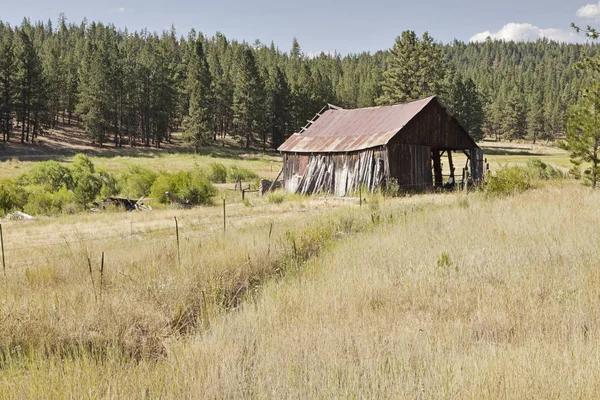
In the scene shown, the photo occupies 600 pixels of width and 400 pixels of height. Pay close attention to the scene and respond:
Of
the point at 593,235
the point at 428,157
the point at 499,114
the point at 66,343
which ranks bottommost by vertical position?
the point at 66,343

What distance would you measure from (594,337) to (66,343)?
5.48 metres

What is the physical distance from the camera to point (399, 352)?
14.3 ft

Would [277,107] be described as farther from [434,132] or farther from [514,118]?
[514,118]

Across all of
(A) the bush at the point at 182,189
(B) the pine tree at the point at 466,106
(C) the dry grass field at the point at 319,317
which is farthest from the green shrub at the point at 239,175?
(B) the pine tree at the point at 466,106

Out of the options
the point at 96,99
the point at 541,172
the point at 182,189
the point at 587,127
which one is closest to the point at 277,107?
the point at 96,99

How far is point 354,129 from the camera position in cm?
2820

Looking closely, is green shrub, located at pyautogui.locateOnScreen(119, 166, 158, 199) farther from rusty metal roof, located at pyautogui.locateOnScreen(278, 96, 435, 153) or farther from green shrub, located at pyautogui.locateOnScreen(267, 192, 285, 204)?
rusty metal roof, located at pyautogui.locateOnScreen(278, 96, 435, 153)

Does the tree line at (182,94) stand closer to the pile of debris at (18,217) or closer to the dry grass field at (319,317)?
the pile of debris at (18,217)

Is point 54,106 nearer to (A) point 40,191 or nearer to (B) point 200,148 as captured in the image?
(B) point 200,148

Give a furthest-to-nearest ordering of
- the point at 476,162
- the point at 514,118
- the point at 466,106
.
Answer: the point at 514,118
the point at 466,106
the point at 476,162

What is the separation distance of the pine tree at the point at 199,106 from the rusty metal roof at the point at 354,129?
113 ft

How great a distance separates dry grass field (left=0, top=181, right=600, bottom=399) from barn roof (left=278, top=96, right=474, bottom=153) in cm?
1550

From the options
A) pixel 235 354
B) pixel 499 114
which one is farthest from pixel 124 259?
pixel 499 114

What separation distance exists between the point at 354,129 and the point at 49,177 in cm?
1744
